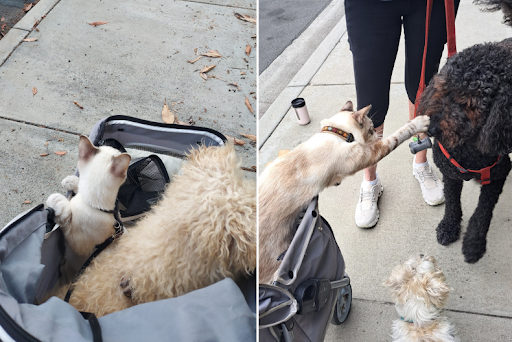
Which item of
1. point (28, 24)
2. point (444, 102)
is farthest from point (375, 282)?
point (28, 24)

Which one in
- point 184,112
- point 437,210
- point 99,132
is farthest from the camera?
point 184,112

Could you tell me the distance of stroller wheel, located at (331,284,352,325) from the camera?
222 centimetres

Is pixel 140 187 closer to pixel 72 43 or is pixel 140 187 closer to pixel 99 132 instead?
pixel 99 132

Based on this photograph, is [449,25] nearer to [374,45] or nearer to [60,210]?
[374,45]

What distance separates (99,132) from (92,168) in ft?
1.26

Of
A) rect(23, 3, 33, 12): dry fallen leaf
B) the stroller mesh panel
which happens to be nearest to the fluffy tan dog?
the stroller mesh panel

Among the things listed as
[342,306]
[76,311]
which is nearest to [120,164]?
[76,311]

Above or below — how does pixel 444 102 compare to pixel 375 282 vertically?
above

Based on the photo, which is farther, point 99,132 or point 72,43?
point 72,43

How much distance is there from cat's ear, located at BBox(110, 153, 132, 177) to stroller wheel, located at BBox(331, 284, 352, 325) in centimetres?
132

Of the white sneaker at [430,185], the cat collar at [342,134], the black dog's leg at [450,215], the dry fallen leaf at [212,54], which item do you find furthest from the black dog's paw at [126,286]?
the dry fallen leaf at [212,54]

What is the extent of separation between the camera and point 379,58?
225cm

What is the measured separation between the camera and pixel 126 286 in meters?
1.69

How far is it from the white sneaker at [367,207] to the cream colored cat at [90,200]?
5.30 feet
